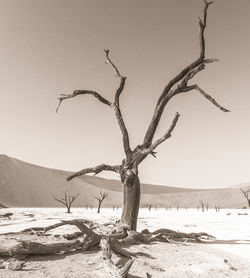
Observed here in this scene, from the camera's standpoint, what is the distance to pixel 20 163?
428ft

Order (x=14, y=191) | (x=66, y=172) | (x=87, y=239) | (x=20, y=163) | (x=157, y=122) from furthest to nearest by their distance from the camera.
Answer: (x=66, y=172) < (x=20, y=163) < (x=14, y=191) < (x=157, y=122) < (x=87, y=239)

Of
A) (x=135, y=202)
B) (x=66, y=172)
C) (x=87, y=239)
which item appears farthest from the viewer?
(x=66, y=172)

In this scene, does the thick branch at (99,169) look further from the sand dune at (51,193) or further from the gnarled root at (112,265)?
the sand dune at (51,193)

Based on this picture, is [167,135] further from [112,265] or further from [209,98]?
[112,265]

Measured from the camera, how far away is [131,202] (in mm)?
8039

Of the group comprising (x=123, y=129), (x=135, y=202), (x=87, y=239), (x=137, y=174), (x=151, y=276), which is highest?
(x=123, y=129)

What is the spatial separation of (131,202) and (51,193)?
116 m

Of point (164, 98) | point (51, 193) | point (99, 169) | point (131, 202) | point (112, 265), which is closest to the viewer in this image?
point (112, 265)

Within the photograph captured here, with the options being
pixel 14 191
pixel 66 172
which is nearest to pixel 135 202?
pixel 14 191

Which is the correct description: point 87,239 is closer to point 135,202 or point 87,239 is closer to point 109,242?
point 109,242

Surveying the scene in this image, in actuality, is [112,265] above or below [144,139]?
below

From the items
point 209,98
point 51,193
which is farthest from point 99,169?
point 51,193

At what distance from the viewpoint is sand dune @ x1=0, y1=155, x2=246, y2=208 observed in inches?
3915

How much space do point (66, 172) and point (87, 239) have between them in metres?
151
